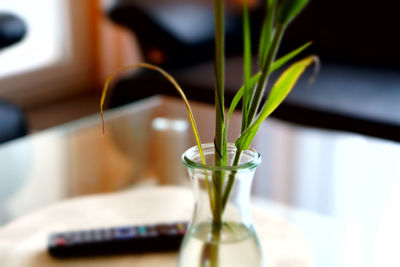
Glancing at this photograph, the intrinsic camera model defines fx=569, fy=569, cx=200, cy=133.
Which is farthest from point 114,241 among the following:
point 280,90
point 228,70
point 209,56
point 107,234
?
point 209,56

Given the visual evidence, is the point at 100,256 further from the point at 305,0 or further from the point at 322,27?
the point at 322,27

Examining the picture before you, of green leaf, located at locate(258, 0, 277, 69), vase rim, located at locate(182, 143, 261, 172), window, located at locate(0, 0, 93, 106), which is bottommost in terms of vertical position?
window, located at locate(0, 0, 93, 106)

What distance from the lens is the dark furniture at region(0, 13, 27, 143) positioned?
137 centimetres

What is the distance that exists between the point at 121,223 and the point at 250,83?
36 centimetres

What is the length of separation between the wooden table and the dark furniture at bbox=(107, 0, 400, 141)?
69 centimetres

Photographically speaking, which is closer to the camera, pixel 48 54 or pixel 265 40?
pixel 265 40

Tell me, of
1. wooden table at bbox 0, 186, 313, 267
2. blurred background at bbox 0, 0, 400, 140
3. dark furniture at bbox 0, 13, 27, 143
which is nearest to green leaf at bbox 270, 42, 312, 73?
wooden table at bbox 0, 186, 313, 267

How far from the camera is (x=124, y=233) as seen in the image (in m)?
0.70

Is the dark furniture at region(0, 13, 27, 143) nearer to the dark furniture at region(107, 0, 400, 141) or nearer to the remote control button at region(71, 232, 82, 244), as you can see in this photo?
the dark furniture at region(107, 0, 400, 141)

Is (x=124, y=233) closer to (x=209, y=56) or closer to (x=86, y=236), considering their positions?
(x=86, y=236)

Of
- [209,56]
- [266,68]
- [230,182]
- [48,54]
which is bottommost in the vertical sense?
[48,54]

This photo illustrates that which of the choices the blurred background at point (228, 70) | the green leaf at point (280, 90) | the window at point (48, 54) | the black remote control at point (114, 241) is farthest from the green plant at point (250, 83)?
the window at point (48, 54)

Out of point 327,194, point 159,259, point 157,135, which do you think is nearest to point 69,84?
point 157,135

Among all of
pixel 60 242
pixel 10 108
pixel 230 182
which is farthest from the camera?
pixel 10 108
